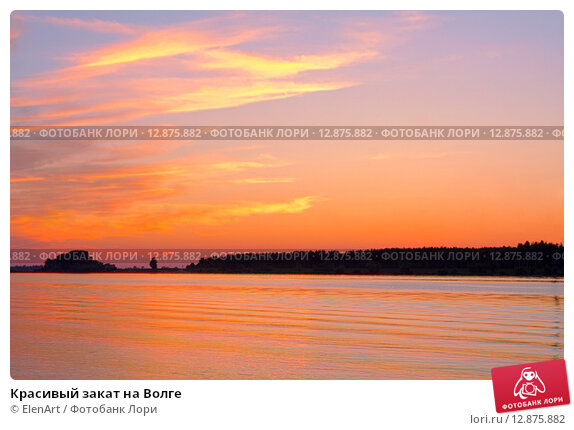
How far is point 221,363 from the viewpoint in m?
24.1

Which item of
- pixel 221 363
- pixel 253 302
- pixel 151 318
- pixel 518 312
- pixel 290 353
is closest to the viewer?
pixel 221 363
